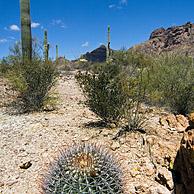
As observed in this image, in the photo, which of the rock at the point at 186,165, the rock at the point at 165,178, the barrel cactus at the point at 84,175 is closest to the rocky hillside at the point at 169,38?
the rock at the point at 165,178

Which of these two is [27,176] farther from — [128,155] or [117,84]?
[117,84]

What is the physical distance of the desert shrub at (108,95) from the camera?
20.8 feet

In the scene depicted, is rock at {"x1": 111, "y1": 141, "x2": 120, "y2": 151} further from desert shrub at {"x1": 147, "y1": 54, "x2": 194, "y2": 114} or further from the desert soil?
desert shrub at {"x1": 147, "y1": 54, "x2": 194, "y2": 114}

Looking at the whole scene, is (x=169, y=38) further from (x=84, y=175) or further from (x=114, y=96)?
(x=84, y=175)

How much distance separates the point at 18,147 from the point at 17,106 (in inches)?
134

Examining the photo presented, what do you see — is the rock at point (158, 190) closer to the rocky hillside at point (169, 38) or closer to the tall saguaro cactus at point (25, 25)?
the tall saguaro cactus at point (25, 25)

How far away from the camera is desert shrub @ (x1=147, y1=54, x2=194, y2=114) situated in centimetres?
861

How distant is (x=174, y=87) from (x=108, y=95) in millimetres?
3582

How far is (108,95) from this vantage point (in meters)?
6.48

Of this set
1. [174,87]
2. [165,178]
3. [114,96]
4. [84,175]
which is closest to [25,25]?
[174,87]

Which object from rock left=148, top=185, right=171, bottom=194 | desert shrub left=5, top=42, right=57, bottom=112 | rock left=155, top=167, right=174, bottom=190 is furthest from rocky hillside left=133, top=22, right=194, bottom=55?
rock left=148, top=185, right=171, bottom=194

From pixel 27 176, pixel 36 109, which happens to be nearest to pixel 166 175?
pixel 27 176

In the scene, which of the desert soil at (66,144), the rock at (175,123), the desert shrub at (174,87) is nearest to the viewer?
the desert soil at (66,144)

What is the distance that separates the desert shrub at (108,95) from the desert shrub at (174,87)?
2.00 metres
